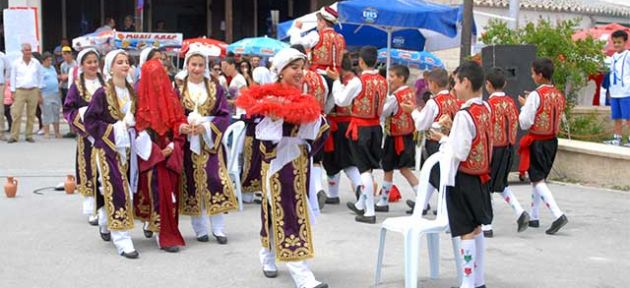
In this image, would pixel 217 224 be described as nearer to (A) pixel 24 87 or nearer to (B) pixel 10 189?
(B) pixel 10 189

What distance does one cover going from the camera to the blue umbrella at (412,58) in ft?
58.1

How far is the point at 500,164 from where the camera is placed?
783cm

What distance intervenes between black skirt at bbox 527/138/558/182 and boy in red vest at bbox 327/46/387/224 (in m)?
1.52

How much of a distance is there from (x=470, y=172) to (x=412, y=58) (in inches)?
473

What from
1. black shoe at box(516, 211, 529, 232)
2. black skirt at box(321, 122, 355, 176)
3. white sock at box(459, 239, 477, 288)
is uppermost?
black skirt at box(321, 122, 355, 176)

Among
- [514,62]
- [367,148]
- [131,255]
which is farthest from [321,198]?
[514,62]

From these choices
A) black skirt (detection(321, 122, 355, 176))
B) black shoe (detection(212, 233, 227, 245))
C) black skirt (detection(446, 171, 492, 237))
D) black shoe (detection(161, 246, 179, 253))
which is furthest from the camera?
black skirt (detection(321, 122, 355, 176))

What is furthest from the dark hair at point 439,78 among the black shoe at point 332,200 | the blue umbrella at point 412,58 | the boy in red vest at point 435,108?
the blue umbrella at point 412,58

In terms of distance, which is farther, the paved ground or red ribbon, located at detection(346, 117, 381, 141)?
red ribbon, located at detection(346, 117, 381, 141)

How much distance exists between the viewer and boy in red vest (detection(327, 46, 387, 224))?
9.04 m

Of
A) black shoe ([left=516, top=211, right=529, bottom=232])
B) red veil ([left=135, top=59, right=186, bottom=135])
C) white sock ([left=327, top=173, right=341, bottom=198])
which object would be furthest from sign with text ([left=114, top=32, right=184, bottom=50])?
black shoe ([left=516, top=211, right=529, bottom=232])

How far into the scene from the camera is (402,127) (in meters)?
9.41

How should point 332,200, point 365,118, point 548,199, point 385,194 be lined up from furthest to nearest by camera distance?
point 332,200
point 385,194
point 365,118
point 548,199

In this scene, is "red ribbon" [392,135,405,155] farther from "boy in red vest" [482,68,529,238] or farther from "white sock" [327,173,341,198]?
"boy in red vest" [482,68,529,238]
